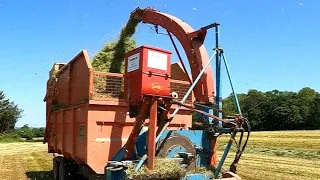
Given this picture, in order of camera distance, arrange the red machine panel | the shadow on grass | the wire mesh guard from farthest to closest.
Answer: the shadow on grass → the wire mesh guard → the red machine panel

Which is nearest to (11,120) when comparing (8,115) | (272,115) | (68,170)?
(8,115)

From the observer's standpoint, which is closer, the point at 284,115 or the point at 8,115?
the point at 8,115

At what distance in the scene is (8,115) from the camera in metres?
55.9

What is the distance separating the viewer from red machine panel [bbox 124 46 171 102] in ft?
17.1

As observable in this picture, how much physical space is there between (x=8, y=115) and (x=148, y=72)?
2168 inches

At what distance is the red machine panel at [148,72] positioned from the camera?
206 inches

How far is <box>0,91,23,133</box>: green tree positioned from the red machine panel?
179 ft

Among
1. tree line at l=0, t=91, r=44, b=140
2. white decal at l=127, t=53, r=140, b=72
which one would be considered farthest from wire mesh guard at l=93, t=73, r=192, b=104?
tree line at l=0, t=91, r=44, b=140

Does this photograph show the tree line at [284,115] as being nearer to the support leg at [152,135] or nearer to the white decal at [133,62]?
the white decal at [133,62]

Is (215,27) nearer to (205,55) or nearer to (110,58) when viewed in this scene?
(205,55)

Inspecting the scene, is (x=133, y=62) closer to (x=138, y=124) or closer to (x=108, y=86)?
(x=138, y=124)

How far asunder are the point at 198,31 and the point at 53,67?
444 centimetres


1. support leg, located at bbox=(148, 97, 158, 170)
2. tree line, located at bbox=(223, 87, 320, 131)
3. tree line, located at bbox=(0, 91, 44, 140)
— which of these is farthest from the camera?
tree line, located at bbox=(223, 87, 320, 131)

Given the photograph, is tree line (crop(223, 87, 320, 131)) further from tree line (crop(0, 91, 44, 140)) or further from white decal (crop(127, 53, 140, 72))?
white decal (crop(127, 53, 140, 72))
